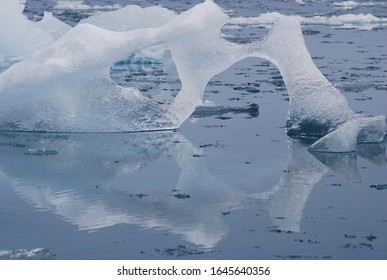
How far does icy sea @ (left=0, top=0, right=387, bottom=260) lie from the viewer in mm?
5555

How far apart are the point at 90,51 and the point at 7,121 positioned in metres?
1.04

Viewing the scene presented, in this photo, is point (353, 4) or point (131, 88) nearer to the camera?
point (131, 88)

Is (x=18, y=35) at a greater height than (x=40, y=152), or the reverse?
(x=18, y=35)

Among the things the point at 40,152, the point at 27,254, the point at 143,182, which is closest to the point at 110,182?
the point at 143,182

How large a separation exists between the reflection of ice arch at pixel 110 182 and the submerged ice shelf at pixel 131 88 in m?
0.20

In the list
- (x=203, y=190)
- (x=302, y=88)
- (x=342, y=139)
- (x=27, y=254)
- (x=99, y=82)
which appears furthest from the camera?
(x=99, y=82)

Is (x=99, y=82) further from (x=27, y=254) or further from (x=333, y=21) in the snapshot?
(x=333, y=21)

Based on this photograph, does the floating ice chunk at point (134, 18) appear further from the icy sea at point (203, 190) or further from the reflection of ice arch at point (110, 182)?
the reflection of ice arch at point (110, 182)

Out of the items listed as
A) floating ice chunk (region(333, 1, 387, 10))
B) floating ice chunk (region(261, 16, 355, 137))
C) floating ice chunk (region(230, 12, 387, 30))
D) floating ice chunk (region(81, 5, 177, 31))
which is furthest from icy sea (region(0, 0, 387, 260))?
floating ice chunk (region(333, 1, 387, 10))

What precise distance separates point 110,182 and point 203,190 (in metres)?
0.73

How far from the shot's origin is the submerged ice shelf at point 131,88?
8.70 meters

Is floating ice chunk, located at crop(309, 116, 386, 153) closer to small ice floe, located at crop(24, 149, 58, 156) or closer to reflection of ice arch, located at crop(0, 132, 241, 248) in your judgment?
reflection of ice arch, located at crop(0, 132, 241, 248)

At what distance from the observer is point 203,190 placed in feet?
22.4

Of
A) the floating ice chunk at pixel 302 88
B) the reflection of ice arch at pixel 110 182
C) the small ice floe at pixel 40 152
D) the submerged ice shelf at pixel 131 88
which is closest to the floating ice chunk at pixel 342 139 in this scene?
the floating ice chunk at pixel 302 88
